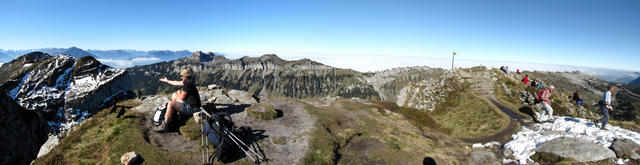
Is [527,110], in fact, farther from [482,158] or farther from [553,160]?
[553,160]

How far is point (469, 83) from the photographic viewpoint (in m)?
49.3

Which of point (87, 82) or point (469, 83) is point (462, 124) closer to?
point (469, 83)

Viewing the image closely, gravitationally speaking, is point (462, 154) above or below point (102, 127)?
below

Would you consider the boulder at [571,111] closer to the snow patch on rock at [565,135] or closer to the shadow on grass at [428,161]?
the snow patch on rock at [565,135]

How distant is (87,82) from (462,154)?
272 feet

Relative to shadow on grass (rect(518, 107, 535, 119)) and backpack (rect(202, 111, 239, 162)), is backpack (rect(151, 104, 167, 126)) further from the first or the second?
shadow on grass (rect(518, 107, 535, 119))

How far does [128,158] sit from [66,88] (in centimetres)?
6797

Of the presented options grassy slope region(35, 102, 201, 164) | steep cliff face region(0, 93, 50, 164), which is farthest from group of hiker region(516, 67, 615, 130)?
steep cliff face region(0, 93, 50, 164)

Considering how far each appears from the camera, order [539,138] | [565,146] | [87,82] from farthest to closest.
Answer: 1. [87,82]
2. [539,138]
3. [565,146]

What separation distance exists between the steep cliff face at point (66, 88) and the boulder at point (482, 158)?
73.5 meters

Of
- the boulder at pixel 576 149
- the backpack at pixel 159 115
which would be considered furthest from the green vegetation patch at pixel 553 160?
the backpack at pixel 159 115

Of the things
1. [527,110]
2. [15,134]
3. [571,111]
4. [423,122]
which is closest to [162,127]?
[15,134]

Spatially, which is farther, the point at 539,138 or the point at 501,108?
the point at 501,108

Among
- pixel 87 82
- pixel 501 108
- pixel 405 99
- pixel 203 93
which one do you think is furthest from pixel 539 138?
pixel 87 82
